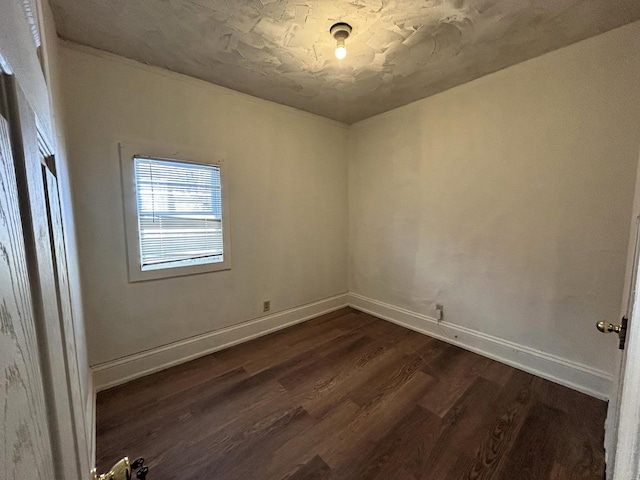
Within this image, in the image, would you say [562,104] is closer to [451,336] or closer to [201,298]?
[451,336]

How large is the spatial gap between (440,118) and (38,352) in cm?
305

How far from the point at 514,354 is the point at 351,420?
1.56m

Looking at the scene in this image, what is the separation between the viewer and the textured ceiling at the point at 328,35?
1.54 meters

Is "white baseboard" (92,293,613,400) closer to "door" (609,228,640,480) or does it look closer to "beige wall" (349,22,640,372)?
"beige wall" (349,22,640,372)

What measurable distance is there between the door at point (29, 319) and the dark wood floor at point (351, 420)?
51.6 inches

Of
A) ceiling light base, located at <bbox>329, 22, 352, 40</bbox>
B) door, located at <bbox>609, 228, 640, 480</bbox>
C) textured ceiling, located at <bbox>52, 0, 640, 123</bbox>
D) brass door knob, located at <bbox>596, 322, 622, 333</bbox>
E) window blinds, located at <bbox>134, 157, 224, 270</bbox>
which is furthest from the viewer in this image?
window blinds, located at <bbox>134, 157, 224, 270</bbox>

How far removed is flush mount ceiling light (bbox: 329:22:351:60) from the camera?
169 cm

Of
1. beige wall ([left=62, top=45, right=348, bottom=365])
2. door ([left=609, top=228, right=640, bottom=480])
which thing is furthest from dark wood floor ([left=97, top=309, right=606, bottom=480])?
door ([left=609, top=228, right=640, bottom=480])

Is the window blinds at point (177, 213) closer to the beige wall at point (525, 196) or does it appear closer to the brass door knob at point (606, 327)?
the beige wall at point (525, 196)

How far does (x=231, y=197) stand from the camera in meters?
2.59

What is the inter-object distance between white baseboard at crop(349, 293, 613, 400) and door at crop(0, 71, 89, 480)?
279 cm

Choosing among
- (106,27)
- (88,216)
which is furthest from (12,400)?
(106,27)

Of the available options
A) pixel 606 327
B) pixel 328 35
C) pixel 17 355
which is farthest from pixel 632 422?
pixel 328 35

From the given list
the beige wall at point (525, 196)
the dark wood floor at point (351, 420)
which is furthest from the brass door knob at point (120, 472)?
the beige wall at point (525, 196)
